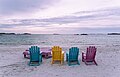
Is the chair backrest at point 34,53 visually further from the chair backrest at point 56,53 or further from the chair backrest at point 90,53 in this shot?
the chair backrest at point 90,53

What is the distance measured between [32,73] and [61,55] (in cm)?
231

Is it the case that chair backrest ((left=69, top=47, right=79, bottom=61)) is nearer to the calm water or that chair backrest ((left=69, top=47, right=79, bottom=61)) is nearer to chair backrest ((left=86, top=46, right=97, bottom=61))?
chair backrest ((left=86, top=46, right=97, bottom=61))

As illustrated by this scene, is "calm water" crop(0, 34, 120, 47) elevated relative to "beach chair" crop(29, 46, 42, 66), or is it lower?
lower

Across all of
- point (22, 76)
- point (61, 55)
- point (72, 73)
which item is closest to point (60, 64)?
point (61, 55)

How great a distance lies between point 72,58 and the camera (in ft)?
30.9

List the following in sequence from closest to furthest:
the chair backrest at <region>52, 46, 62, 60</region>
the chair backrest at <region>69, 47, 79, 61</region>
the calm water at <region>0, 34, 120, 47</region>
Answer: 1. the chair backrest at <region>69, 47, 79, 61</region>
2. the chair backrest at <region>52, 46, 62, 60</region>
3. the calm water at <region>0, 34, 120, 47</region>

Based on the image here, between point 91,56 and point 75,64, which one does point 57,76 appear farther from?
point 91,56

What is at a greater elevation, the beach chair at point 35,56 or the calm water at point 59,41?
the beach chair at point 35,56

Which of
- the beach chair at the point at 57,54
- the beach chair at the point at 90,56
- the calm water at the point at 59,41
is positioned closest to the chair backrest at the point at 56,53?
the beach chair at the point at 57,54

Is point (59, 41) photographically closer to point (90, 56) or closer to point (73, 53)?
point (90, 56)

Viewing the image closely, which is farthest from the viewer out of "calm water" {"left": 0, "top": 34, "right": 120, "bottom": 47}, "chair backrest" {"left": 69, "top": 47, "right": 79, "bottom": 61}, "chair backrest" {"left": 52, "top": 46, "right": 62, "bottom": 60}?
"calm water" {"left": 0, "top": 34, "right": 120, "bottom": 47}

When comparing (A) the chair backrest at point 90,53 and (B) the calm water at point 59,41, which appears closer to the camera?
(A) the chair backrest at point 90,53

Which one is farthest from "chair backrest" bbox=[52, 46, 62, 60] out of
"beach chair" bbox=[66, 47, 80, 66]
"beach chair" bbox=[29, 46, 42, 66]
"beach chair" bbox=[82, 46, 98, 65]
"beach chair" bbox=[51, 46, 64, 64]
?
"beach chair" bbox=[82, 46, 98, 65]

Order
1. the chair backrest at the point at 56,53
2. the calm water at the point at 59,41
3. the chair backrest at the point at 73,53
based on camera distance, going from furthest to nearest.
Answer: the calm water at the point at 59,41 → the chair backrest at the point at 56,53 → the chair backrest at the point at 73,53
